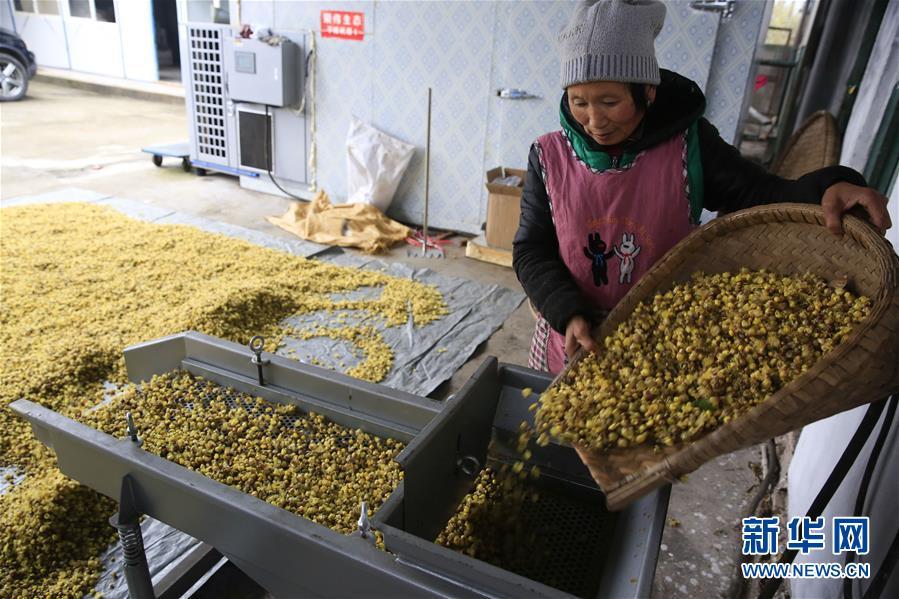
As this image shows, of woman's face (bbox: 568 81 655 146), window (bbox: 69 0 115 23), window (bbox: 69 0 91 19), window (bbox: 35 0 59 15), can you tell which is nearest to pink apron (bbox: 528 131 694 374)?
woman's face (bbox: 568 81 655 146)

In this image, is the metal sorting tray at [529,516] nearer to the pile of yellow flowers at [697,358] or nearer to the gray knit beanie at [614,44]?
the pile of yellow flowers at [697,358]

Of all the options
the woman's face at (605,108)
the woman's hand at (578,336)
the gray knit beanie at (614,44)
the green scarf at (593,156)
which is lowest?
the woman's hand at (578,336)

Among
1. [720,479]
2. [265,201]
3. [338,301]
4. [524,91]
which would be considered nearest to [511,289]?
[338,301]

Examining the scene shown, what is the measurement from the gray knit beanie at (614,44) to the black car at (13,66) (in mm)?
11064

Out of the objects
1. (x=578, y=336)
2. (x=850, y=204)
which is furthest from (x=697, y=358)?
(x=850, y=204)

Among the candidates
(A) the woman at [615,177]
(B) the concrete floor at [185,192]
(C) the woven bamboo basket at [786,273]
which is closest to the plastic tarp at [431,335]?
(B) the concrete floor at [185,192]

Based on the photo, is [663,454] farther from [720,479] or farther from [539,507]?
[720,479]

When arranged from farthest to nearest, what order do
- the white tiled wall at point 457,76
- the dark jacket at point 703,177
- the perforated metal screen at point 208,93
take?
the perforated metal screen at point 208,93, the white tiled wall at point 457,76, the dark jacket at point 703,177

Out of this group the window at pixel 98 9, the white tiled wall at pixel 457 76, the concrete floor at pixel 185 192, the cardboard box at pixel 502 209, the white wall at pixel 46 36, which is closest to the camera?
the concrete floor at pixel 185 192

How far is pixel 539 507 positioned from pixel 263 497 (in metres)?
0.71

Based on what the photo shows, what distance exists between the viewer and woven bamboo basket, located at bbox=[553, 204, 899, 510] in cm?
82

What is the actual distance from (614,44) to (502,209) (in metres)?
3.15

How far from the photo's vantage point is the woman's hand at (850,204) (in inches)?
38.4

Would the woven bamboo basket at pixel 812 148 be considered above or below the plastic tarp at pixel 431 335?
above
